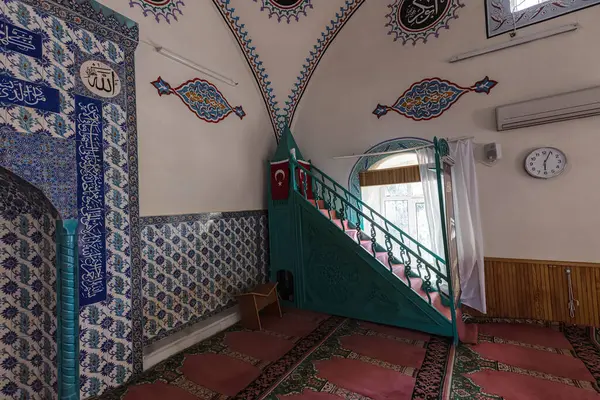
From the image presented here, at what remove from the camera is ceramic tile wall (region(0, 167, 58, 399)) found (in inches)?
82.7

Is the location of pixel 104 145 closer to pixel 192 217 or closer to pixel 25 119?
pixel 25 119

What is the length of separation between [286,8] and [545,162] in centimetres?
355

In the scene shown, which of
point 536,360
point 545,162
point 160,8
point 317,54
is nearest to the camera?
point 536,360

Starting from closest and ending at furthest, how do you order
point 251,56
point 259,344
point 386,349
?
point 386,349 → point 259,344 → point 251,56

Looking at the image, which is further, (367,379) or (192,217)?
(192,217)

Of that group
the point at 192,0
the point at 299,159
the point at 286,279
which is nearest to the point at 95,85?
the point at 192,0

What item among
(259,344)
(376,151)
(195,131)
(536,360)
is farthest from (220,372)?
(376,151)

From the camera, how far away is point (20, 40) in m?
2.06

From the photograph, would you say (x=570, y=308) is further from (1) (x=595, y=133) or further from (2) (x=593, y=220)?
(1) (x=595, y=133)

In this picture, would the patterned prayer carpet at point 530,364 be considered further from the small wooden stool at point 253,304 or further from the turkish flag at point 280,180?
the turkish flag at point 280,180

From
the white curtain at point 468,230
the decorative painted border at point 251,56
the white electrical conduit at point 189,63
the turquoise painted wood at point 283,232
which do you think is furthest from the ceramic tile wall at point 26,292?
the white curtain at point 468,230

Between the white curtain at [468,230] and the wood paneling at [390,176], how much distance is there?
19.6 inches

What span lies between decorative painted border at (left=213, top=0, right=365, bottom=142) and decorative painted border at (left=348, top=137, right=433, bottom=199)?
1243 millimetres

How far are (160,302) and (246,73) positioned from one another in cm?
303
